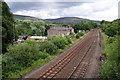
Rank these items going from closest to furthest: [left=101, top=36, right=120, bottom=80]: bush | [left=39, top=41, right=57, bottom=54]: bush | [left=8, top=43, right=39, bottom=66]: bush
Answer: [left=101, top=36, right=120, bottom=80]: bush
[left=8, top=43, right=39, bottom=66]: bush
[left=39, top=41, right=57, bottom=54]: bush

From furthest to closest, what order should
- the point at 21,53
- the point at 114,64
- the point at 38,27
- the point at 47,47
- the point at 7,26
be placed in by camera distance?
the point at 38,27, the point at 47,47, the point at 7,26, the point at 21,53, the point at 114,64

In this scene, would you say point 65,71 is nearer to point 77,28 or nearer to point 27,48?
point 27,48

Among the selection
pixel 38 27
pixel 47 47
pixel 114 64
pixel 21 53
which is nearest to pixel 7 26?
pixel 47 47

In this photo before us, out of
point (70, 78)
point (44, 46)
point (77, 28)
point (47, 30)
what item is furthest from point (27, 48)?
point (77, 28)

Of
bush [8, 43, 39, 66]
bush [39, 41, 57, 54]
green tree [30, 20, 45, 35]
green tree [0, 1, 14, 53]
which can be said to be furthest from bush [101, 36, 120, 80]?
green tree [30, 20, 45, 35]

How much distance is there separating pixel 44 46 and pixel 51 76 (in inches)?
477

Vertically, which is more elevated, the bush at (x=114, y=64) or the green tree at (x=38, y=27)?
the green tree at (x=38, y=27)

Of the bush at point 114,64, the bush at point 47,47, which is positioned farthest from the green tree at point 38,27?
the bush at point 114,64

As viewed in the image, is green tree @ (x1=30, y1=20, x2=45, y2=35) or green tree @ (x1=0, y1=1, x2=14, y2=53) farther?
green tree @ (x1=30, y1=20, x2=45, y2=35)

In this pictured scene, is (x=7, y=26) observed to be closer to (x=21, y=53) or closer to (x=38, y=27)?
(x=21, y=53)

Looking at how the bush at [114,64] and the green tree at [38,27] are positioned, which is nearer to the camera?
the bush at [114,64]

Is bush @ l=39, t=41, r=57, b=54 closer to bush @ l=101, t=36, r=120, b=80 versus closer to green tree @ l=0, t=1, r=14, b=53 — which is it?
green tree @ l=0, t=1, r=14, b=53

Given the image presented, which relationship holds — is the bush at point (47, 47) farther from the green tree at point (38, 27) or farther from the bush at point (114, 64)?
the green tree at point (38, 27)

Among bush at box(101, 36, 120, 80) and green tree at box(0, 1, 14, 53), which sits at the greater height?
green tree at box(0, 1, 14, 53)
